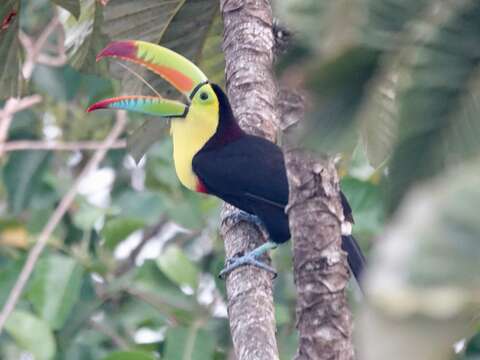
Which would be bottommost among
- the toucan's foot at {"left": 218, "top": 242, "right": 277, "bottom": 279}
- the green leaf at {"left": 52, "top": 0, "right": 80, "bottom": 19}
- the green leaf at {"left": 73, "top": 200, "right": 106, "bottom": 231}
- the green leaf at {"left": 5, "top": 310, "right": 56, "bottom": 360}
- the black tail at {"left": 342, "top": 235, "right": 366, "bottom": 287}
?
the toucan's foot at {"left": 218, "top": 242, "right": 277, "bottom": 279}

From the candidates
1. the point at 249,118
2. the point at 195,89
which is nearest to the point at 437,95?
the point at 249,118

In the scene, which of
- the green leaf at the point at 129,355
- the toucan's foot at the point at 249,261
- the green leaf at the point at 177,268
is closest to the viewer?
the toucan's foot at the point at 249,261

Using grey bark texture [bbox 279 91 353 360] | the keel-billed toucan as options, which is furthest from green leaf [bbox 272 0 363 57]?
the keel-billed toucan

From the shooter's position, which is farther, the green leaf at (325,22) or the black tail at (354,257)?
the black tail at (354,257)

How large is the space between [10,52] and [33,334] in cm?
99

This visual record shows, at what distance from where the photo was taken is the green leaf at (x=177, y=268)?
3256 millimetres

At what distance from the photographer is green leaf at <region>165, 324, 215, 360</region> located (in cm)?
296

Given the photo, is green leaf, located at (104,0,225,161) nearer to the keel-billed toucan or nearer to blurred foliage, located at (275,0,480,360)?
the keel-billed toucan

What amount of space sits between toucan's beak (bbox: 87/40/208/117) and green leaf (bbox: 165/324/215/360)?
0.67m

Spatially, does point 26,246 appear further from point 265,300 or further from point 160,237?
point 265,300

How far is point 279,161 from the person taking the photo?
9.30 ft

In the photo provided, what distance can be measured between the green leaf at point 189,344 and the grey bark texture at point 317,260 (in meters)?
1.46

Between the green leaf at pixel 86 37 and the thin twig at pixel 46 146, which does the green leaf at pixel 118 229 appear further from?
the green leaf at pixel 86 37

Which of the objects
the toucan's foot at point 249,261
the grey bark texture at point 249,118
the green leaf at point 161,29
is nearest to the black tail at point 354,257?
the grey bark texture at point 249,118
